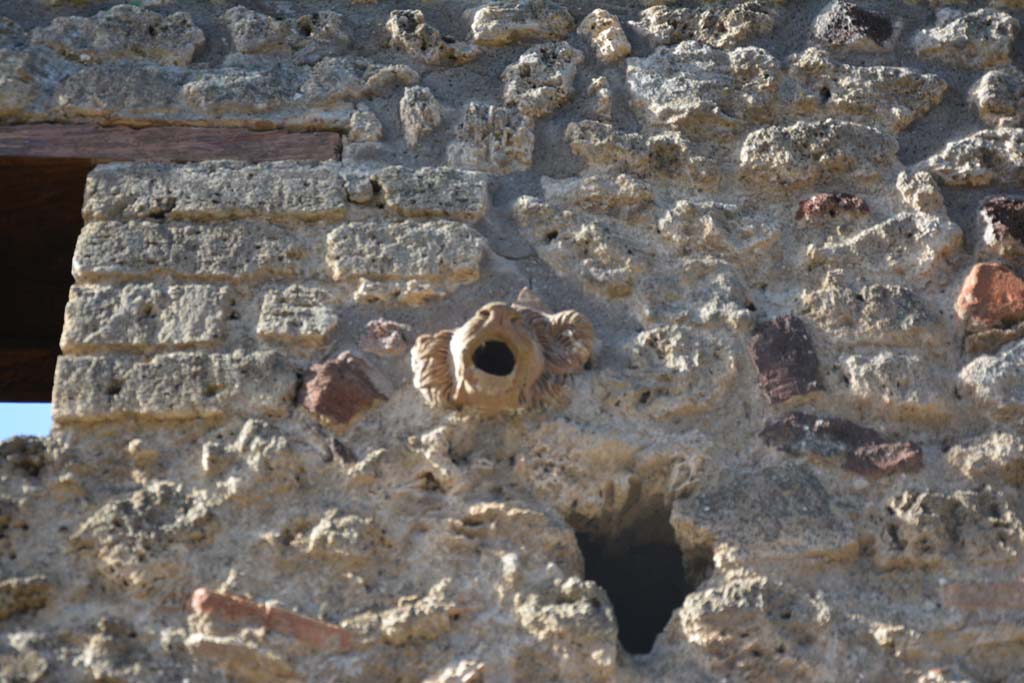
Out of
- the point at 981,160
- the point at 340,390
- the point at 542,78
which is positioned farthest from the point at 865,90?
the point at 340,390

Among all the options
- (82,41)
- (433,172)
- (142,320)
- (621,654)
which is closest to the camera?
(621,654)

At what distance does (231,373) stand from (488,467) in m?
0.52

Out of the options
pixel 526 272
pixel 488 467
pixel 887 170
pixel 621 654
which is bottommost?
pixel 621 654

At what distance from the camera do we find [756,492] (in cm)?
287

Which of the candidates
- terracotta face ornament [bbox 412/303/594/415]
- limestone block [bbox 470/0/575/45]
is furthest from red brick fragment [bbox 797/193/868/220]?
limestone block [bbox 470/0/575/45]

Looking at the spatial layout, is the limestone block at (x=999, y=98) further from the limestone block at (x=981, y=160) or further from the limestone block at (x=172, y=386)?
the limestone block at (x=172, y=386)

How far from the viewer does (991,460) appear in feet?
9.72

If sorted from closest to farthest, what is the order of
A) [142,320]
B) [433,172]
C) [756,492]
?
1. [756,492]
2. [142,320]
3. [433,172]

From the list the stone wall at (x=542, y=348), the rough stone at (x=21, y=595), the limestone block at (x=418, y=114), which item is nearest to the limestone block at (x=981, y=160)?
the stone wall at (x=542, y=348)

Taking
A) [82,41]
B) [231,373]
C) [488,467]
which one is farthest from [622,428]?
[82,41]

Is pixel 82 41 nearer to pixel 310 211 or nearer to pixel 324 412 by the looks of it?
pixel 310 211

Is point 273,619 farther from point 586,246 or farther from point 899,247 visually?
point 899,247

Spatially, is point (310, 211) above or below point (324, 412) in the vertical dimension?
above

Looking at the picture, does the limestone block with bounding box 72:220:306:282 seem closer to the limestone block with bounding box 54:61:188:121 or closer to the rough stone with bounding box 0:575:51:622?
the limestone block with bounding box 54:61:188:121
